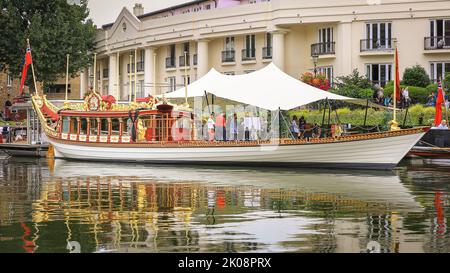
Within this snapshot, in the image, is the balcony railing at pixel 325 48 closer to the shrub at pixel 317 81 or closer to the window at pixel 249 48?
the shrub at pixel 317 81

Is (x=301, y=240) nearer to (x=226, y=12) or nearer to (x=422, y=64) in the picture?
(x=422, y=64)

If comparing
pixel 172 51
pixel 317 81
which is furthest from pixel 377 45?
pixel 172 51

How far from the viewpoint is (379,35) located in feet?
174

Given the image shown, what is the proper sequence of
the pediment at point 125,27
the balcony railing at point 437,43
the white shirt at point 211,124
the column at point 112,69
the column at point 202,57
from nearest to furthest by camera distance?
the white shirt at point 211,124
the balcony railing at point 437,43
the column at point 202,57
the pediment at point 125,27
the column at point 112,69

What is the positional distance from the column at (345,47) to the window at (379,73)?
1314mm

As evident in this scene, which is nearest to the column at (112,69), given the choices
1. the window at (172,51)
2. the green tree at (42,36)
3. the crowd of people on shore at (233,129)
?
the green tree at (42,36)

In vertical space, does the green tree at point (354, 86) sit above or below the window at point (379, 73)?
below

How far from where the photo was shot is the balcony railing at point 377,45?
52.7m

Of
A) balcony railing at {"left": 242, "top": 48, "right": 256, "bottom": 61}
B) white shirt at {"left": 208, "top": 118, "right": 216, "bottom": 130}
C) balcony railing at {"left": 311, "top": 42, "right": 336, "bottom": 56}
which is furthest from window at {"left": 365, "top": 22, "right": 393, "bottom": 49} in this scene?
white shirt at {"left": 208, "top": 118, "right": 216, "bottom": 130}

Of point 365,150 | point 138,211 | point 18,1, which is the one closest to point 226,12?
point 18,1

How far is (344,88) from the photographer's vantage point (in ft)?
157

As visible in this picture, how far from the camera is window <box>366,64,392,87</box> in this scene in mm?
52969

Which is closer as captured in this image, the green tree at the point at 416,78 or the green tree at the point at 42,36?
the green tree at the point at 416,78

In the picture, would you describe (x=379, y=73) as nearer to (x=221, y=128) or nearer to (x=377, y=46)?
(x=377, y=46)
